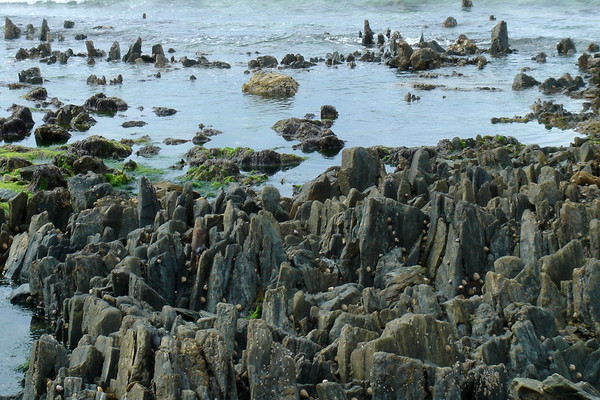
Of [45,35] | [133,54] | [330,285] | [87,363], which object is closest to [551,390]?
[330,285]

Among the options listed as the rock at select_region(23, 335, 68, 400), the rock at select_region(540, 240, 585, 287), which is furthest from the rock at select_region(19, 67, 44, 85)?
the rock at select_region(540, 240, 585, 287)

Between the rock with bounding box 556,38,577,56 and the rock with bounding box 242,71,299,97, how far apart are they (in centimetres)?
1845

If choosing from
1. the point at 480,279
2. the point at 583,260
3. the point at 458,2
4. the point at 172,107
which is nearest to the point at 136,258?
the point at 480,279

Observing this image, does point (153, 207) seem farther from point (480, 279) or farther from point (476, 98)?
point (476, 98)

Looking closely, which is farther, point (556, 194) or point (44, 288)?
point (556, 194)

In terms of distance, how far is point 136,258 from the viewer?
575 inches

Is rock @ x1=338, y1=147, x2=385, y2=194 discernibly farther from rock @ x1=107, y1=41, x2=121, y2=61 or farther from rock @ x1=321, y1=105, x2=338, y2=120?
rock @ x1=107, y1=41, x2=121, y2=61

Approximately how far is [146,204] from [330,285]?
18.0 feet

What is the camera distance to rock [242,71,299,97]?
3834 centimetres

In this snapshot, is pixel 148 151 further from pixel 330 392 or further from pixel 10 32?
pixel 10 32

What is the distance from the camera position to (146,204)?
17.9 m

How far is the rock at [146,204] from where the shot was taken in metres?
17.8

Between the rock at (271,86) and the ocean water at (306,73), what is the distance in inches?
34.3

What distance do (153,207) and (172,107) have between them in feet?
60.6
